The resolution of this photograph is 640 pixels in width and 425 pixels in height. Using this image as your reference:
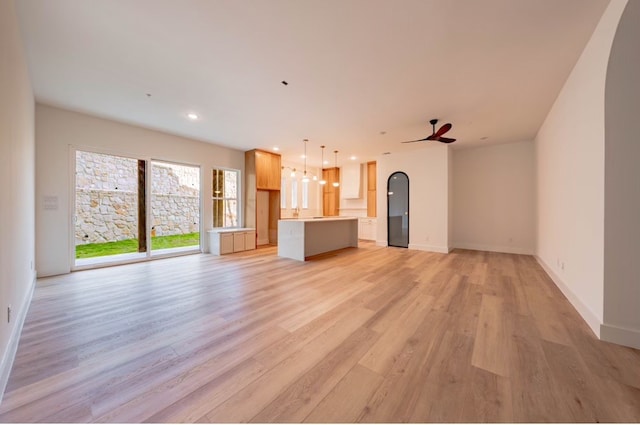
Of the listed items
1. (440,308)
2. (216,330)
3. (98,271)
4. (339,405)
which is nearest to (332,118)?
(440,308)

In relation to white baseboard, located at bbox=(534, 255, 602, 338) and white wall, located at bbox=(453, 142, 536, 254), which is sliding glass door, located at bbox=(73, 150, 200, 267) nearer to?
white baseboard, located at bbox=(534, 255, 602, 338)

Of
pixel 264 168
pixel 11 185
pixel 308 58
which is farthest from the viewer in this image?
pixel 264 168

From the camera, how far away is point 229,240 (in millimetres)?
6402

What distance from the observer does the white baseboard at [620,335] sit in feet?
6.73

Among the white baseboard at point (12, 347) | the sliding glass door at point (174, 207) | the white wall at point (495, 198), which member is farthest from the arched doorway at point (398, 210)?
the white baseboard at point (12, 347)

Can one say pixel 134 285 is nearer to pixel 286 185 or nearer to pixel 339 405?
pixel 339 405

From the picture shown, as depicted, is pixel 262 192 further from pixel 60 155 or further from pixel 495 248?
pixel 495 248

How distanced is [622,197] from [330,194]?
27.3ft

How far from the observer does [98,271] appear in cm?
451

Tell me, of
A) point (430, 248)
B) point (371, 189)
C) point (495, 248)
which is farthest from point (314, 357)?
point (371, 189)

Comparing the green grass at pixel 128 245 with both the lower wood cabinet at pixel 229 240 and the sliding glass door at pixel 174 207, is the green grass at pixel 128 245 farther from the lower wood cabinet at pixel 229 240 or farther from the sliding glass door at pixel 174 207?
the lower wood cabinet at pixel 229 240

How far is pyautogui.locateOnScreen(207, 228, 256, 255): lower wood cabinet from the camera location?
245 inches

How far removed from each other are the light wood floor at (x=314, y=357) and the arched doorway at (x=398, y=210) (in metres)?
3.62

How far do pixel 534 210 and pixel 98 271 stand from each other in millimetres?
10016
